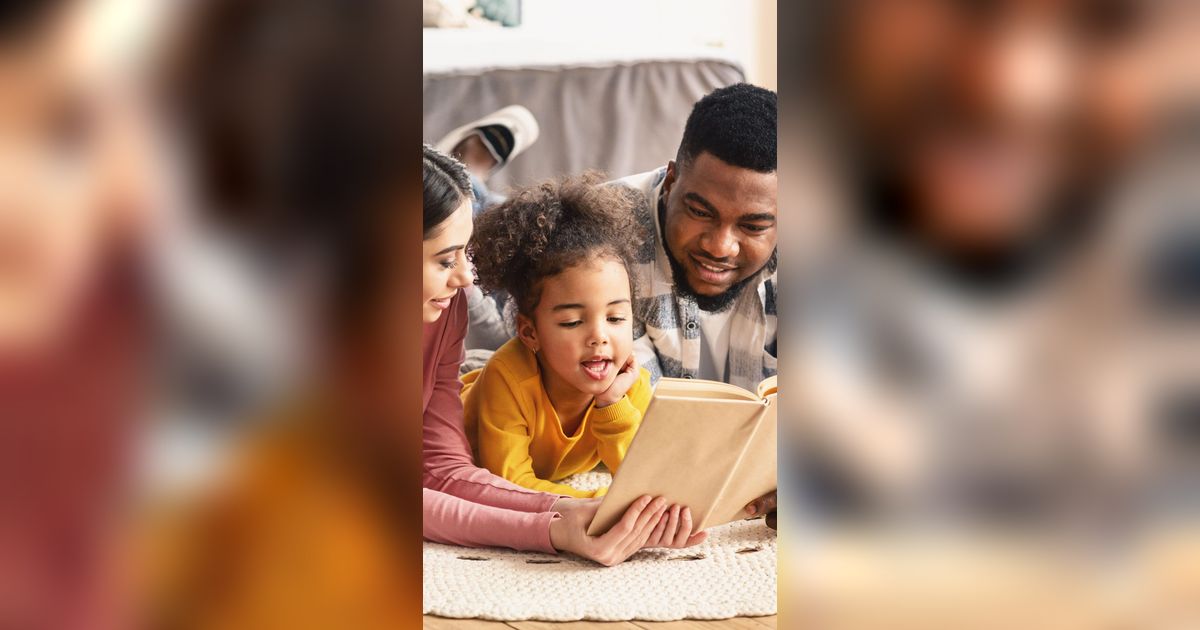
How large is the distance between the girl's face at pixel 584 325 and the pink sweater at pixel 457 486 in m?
0.10

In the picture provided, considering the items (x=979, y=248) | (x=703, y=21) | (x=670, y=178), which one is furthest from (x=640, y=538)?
(x=703, y=21)

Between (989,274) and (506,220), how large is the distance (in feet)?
3.00

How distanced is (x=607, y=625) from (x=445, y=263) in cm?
50

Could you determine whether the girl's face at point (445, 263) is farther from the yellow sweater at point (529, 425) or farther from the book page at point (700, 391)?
the book page at point (700, 391)

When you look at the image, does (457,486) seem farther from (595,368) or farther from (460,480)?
(595,368)

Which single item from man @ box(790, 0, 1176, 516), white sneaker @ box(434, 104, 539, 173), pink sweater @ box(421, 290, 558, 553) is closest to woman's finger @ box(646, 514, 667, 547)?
pink sweater @ box(421, 290, 558, 553)

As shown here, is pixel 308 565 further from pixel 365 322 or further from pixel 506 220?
pixel 506 220

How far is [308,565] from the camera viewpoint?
0.43 meters

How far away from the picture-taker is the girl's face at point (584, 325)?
4.26ft

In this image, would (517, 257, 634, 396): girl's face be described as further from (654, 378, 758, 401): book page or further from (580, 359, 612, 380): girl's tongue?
(654, 378, 758, 401): book page

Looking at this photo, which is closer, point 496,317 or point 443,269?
point 443,269

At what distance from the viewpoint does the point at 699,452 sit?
1055 mm

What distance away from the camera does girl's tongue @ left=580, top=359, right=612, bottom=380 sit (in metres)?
1.33

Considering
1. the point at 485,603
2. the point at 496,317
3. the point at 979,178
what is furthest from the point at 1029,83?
the point at 496,317
